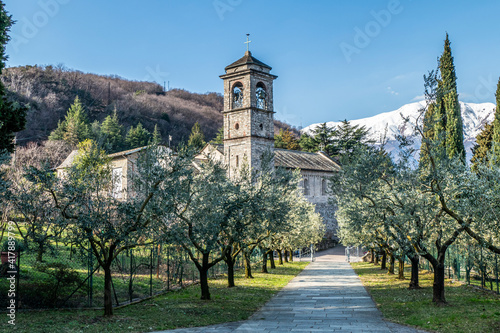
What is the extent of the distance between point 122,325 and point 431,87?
11.6 meters

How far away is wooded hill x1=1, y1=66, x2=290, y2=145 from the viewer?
258 ft

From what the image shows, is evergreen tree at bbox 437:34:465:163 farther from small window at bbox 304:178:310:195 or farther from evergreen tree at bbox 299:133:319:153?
evergreen tree at bbox 299:133:319:153

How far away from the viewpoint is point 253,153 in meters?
39.8

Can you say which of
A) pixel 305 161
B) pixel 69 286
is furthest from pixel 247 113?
pixel 69 286

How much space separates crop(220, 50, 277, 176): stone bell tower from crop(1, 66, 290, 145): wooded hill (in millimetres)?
39369

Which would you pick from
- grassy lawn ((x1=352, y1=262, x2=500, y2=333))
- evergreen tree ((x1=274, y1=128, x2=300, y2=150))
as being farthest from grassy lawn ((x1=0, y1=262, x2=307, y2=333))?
evergreen tree ((x1=274, y1=128, x2=300, y2=150))

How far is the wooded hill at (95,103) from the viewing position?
7856 cm

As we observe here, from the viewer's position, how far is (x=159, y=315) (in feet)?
45.0

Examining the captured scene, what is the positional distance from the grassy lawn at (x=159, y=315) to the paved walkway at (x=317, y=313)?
2.22ft

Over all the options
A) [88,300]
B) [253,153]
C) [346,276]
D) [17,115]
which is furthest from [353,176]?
[253,153]

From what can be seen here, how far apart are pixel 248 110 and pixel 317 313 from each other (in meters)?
27.2

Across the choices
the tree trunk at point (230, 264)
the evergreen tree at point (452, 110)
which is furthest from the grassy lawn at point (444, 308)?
the evergreen tree at point (452, 110)

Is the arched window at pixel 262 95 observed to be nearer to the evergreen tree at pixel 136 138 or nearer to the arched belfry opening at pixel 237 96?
the arched belfry opening at pixel 237 96

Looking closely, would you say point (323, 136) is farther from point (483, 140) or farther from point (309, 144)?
point (483, 140)
